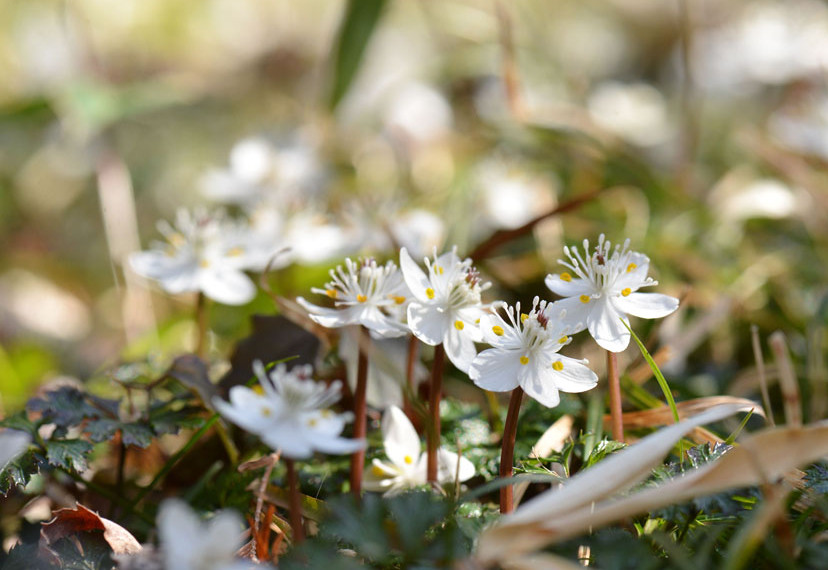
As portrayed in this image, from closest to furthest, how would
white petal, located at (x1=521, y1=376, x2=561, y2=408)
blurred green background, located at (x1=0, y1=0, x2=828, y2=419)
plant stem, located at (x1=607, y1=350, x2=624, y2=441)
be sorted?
white petal, located at (x1=521, y1=376, x2=561, y2=408) → plant stem, located at (x1=607, y1=350, x2=624, y2=441) → blurred green background, located at (x1=0, y1=0, x2=828, y2=419)

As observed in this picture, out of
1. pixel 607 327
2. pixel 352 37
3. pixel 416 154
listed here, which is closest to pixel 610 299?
pixel 607 327

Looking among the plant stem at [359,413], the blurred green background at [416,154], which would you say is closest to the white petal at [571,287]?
the plant stem at [359,413]

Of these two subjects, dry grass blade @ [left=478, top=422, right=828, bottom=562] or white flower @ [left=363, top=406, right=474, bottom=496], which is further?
white flower @ [left=363, top=406, right=474, bottom=496]

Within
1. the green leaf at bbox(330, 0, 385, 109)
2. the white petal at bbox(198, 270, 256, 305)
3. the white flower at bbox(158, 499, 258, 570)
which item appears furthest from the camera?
the green leaf at bbox(330, 0, 385, 109)

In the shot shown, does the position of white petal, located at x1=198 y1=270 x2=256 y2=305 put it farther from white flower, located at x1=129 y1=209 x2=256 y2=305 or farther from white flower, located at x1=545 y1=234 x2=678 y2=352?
white flower, located at x1=545 y1=234 x2=678 y2=352

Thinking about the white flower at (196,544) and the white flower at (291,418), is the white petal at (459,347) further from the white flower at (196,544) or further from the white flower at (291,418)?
the white flower at (196,544)

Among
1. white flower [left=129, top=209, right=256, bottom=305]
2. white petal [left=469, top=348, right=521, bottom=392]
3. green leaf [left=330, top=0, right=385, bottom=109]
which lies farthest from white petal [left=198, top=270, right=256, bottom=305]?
green leaf [left=330, top=0, right=385, bottom=109]

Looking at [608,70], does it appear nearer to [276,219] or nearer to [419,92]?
[419,92]
